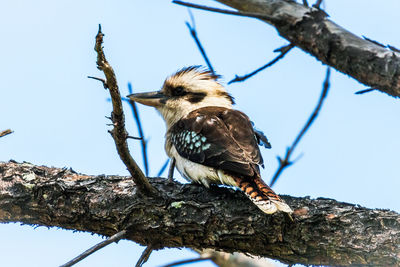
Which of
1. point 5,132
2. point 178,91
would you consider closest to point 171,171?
point 5,132

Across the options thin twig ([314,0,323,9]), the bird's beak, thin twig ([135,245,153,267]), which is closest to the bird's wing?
the bird's beak

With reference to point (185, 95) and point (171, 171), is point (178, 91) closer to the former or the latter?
point (185, 95)

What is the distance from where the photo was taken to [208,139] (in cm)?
386

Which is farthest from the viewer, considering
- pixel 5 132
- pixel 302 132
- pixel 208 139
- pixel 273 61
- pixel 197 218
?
pixel 208 139

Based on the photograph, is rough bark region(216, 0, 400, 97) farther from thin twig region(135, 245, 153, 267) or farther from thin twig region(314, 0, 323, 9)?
thin twig region(135, 245, 153, 267)

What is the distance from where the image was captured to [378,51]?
1860 mm

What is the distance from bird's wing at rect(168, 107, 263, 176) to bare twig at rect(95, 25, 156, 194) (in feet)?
2.14

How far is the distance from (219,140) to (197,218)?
2.45ft

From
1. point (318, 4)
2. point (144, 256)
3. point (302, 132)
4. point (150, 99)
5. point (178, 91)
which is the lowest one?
point (144, 256)

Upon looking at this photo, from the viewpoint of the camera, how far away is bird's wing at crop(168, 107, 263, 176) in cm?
361

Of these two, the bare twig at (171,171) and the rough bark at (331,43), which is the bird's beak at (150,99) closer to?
the bare twig at (171,171)

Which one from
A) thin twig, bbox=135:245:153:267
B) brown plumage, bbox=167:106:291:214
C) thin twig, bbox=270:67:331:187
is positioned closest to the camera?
thin twig, bbox=135:245:153:267

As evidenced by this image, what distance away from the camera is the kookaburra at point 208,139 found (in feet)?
11.4

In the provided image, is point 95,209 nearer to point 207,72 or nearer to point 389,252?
point 389,252
